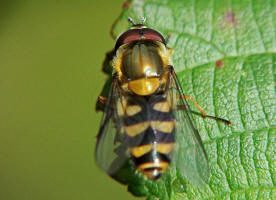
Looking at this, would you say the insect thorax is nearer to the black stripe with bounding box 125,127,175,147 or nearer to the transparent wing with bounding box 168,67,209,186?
Result: the transparent wing with bounding box 168,67,209,186

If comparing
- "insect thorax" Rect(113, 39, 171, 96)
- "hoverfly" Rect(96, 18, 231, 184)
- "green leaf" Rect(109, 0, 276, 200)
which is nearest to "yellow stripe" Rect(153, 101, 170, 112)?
"hoverfly" Rect(96, 18, 231, 184)

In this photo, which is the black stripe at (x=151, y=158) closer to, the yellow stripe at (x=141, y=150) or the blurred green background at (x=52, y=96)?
the yellow stripe at (x=141, y=150)

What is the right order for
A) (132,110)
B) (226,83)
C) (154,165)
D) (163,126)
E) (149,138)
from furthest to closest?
(226,83) → (132,110) → (163,126) → (149,138) → (154,165)

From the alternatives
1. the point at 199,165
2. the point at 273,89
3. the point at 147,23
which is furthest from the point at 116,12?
the point at 199,165

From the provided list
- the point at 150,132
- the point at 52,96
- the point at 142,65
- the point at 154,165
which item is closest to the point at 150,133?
the point at 150,132

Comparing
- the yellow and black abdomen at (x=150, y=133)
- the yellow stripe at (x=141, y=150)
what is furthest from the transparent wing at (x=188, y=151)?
the yellow stripe at (x=141, y=150)

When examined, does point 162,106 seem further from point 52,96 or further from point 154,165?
point 52,96

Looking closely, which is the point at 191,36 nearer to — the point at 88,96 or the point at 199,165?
the point at 199,165
